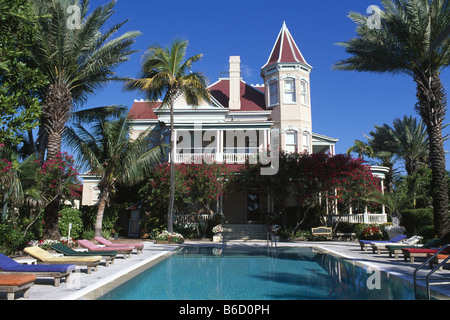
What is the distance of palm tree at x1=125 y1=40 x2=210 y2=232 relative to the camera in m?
20.2

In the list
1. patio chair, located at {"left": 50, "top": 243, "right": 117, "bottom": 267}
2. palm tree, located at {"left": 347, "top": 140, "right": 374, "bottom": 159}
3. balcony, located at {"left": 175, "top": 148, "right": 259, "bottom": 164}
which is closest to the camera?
patio chair, located at {"left": 50, "top": 243, "right": 117, "bottom": 267}

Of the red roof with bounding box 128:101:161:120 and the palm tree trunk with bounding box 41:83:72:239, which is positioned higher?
the red roof with bounding box 128:101:161:120

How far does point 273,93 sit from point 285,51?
3.81 meters

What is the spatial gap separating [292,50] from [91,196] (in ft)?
72.3

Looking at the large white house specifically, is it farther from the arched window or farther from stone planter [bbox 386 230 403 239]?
stone planter [bbox 386 230 403 239]

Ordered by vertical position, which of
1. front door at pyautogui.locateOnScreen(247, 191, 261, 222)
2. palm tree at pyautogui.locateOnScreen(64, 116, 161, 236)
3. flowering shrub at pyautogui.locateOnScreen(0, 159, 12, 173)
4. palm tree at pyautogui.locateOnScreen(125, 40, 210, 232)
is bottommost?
front door at pyautogui.locateOnScreen(247, 191, 261, 222)

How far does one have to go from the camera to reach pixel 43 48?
15.5 meters

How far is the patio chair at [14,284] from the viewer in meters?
6.66

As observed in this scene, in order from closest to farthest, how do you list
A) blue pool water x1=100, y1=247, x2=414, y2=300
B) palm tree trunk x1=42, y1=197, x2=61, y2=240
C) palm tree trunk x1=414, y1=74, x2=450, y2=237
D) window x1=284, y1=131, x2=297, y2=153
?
1. blue pool water x1=100, y1=247, x2=414, y2=300
2. palm tree trunk x1=414, y1=74, x2=450, y2=237
3. palm tree trunk x1=42, y1=197, x2=61, y2=240
4. window x1=284, y1=131, x2=297, y2=153

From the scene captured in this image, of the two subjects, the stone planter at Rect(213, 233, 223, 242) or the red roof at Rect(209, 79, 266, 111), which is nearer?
the stone planter at Rect(213, 233, 223, 242)

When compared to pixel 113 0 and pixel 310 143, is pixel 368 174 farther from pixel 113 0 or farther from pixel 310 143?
pixel 113 0

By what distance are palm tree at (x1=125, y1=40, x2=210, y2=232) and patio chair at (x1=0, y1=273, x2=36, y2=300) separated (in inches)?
518

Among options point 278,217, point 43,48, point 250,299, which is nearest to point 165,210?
point 278,217

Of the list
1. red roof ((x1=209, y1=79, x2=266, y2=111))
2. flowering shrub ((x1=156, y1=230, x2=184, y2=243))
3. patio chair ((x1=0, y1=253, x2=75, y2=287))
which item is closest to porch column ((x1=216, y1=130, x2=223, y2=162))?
red roof ((x1=209, y1=79, x2=266, y2=111))
